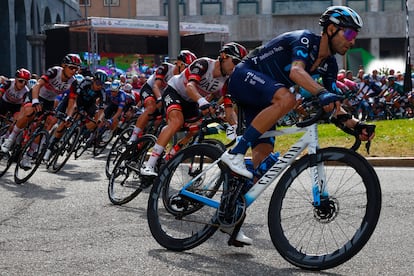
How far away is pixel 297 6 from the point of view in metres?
56.4

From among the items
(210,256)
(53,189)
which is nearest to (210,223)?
(210,256)

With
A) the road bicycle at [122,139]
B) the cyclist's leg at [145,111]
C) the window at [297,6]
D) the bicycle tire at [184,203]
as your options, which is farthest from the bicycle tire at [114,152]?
the window at [297,6]

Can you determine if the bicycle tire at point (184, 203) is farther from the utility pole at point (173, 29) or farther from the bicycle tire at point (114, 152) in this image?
the utility pole at point (173, 29)

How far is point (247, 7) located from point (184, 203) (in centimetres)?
5250

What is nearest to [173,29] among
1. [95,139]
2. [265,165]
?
[95,139]

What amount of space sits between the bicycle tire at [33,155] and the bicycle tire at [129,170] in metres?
2.60

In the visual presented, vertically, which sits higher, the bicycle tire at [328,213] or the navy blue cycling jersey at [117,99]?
the bicycle tire at [328,213]

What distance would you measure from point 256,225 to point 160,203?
4.66 ft

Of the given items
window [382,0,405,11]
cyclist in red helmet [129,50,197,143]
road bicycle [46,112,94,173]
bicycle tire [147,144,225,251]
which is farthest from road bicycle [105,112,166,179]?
window [382,0,405,11]

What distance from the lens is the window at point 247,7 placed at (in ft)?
187

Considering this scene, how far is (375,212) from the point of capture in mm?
4770

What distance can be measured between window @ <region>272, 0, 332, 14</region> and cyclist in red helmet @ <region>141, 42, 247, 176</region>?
49.3 m

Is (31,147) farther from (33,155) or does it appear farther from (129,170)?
(129,170)

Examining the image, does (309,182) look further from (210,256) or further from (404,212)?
(404,212)
